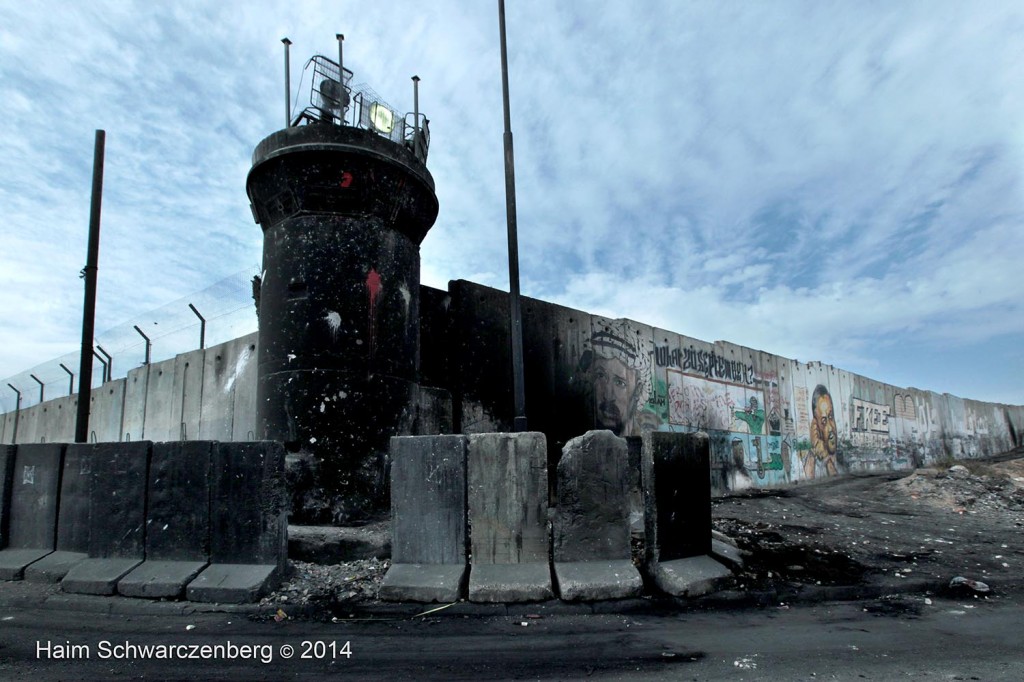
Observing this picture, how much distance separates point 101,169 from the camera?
335 inches

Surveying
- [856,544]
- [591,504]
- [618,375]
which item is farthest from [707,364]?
[591,504]

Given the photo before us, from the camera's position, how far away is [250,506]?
5.03 metres

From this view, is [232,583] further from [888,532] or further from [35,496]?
[888,532]

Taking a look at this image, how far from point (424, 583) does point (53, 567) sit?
3.37 metres

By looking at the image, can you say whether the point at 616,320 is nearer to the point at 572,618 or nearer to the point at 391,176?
the point at 391,176

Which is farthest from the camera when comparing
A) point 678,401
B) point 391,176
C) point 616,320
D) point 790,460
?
point 790,460

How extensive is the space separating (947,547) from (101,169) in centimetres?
1180

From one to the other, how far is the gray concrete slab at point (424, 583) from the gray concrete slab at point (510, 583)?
12cm

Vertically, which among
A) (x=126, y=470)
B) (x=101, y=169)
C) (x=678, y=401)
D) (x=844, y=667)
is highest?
(x=101, y=169)

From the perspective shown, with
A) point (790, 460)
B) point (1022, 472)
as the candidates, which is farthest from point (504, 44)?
point (1022, 472)

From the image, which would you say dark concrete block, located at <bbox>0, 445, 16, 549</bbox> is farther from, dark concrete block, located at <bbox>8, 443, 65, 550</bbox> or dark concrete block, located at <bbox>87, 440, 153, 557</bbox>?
dark concrete block, located at <bbox>87, 440, 153, 557</bbox>

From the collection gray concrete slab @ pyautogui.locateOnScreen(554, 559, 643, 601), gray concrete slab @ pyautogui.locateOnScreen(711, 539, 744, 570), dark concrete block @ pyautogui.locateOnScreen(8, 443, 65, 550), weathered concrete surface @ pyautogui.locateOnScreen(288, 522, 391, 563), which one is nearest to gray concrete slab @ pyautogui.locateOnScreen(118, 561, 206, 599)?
weathered concrete surface @ pyautogui.locateOnScreen(288, 522, 391, 563)

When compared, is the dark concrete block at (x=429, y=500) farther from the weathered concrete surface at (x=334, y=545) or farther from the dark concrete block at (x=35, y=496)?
the dark concrete block at (x=35, y=496)

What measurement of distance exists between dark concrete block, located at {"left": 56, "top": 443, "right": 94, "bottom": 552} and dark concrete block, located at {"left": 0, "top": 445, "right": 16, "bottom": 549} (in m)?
0.64
